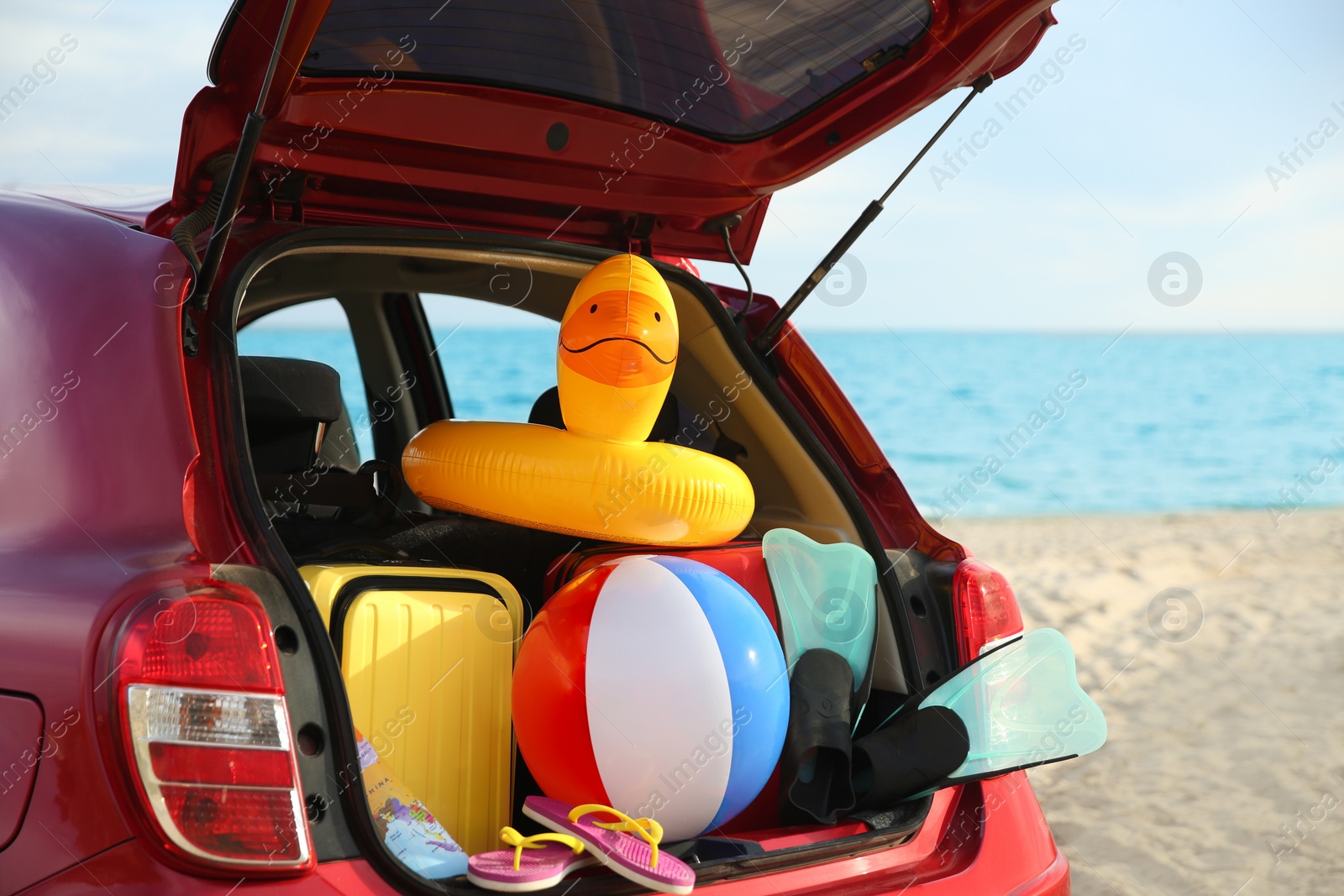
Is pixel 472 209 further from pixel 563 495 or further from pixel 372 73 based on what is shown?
pixel 563 495

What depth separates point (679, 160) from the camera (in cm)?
235

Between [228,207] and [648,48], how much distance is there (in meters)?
0.95

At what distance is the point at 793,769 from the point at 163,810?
974 mm

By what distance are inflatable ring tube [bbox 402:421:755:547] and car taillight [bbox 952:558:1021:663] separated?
44 centimetres

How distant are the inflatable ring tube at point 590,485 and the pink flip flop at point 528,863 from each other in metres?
0.61

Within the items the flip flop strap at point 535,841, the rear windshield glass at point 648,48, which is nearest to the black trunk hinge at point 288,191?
the rear windshield glass at point 648,48

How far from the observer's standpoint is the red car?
4.01 feet

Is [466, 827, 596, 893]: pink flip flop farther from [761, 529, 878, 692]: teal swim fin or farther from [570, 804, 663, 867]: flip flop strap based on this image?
[761, 529, 878, 692]: teal swim fin

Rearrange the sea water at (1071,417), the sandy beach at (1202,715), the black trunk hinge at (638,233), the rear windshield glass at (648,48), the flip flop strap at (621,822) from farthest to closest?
the sea water at (1071,417) → the sandy beach at (1202,715) → the black trunk hinge at (638,233) → the rear windshield glass at (648,48) → the flip flop strap at (621,822)

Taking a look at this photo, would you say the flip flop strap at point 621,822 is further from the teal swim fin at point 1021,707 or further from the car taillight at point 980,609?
the car taillight at point 980,609

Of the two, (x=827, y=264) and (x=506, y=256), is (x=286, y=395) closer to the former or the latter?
(x=506, y=256)

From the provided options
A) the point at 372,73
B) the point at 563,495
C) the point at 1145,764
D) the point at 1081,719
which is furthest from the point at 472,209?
the point at 1145,764

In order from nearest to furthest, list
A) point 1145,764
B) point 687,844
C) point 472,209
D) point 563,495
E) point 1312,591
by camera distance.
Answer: point 687,844, point 563,495, point 472,209, point 1145,764, point 1312,591

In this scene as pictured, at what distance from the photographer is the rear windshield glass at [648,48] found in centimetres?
190
